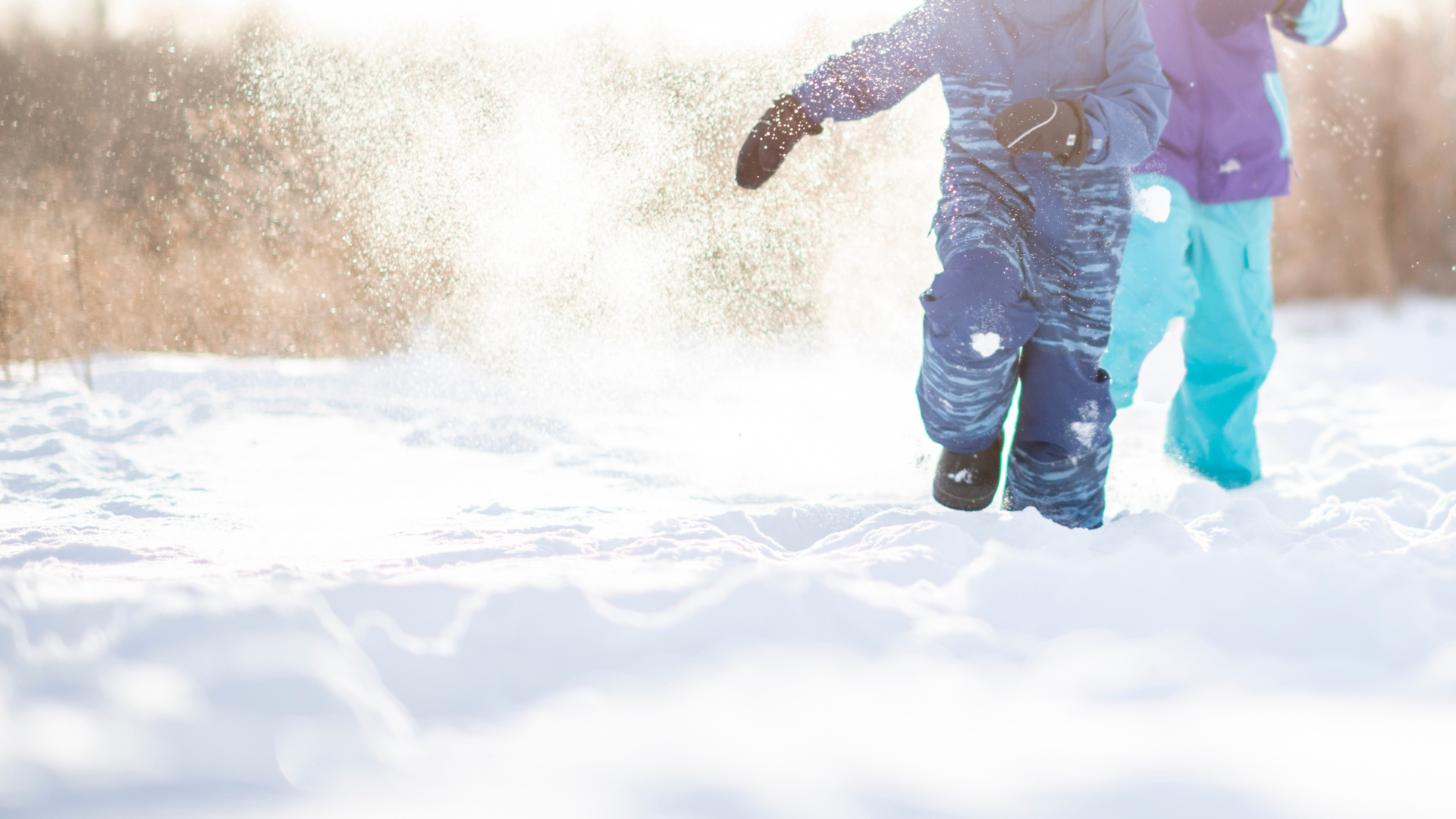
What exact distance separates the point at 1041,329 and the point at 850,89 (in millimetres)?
630

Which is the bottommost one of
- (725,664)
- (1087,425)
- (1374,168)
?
(725,664)

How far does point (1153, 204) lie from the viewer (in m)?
2.31

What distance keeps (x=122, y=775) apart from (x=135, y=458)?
219 centimetres

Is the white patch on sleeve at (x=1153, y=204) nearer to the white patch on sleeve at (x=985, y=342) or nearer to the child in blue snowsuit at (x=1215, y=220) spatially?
the child in blue snowsuit at (x=1215, y=220)

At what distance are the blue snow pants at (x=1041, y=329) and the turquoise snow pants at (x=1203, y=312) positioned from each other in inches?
16.0

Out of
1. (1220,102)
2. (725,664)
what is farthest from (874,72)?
(725,664)

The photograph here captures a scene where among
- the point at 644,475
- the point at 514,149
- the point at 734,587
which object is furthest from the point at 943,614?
the point at 514,149

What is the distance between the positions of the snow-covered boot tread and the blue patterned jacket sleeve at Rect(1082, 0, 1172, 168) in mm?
604

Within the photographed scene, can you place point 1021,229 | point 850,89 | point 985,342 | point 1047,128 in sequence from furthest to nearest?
point 850,89
point 1021,229
point 985,342
point 1047,128

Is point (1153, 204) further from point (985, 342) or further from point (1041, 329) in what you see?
point (985, 342)

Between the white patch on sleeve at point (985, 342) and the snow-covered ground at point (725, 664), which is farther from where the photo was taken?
the white patch on sleeve at point (985, 342)

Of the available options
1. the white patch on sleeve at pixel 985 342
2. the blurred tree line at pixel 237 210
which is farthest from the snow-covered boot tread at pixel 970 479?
the blurred tree line at pixel 237 210

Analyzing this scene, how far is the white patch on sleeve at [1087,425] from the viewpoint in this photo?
75.5 inches

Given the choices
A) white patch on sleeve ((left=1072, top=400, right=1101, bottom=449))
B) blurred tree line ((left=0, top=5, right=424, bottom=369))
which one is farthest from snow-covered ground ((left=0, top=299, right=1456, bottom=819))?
blurred tree line ((left=0, top=5, right=424, bottom=369))
